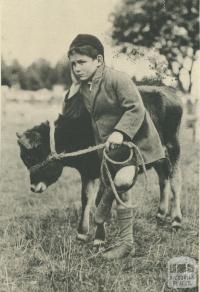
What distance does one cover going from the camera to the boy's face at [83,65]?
8.77 ft

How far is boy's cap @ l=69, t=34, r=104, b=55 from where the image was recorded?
2682 mm

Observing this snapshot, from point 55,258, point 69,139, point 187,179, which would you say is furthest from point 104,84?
point 55,258

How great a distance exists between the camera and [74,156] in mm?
2742

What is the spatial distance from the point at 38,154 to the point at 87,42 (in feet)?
1.86

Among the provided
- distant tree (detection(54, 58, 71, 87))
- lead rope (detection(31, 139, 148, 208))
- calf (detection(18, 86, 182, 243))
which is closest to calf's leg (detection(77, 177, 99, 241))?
calf (detection(18, 86, 182, 243))

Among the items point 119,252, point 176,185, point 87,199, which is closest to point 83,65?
point 87,199

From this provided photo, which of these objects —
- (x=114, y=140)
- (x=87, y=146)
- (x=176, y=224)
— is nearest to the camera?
(x=114, y=140)

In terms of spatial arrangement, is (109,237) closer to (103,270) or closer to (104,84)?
(103,270)

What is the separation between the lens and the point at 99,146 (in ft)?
8.80

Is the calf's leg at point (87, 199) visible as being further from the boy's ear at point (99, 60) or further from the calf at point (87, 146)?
the boy's ear at point (99, 60)

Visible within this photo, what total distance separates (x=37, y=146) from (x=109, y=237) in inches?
21.4

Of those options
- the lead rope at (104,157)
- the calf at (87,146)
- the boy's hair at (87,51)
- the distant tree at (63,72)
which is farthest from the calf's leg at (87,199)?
the boy's hair at (87,51)

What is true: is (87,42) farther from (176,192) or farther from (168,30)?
(176,192)

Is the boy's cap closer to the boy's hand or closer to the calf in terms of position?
the calf
